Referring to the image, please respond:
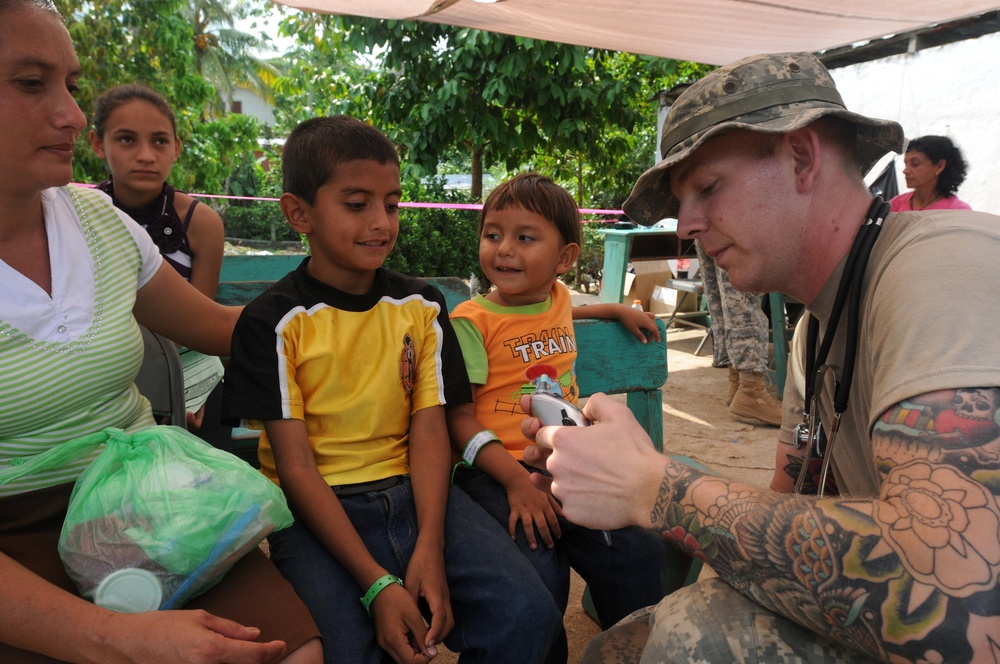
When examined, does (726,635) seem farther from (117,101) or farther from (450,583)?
(117,101)

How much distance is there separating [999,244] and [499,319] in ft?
4.78

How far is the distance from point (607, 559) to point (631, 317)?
2.89 feet

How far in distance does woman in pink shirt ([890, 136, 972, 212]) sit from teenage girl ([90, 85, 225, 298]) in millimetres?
5254

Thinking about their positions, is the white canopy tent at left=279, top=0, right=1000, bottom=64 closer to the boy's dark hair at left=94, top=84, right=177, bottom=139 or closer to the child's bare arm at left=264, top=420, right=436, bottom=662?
the boy's dark hair at left=94, top=84, right=177, bottom=139

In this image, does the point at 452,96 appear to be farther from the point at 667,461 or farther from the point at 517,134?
the point at 667,461

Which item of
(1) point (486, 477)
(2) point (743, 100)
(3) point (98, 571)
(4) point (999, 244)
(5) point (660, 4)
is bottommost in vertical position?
(1) point (486, 477)

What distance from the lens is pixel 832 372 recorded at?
159cm

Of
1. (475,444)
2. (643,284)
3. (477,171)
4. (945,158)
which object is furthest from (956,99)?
(475,444)

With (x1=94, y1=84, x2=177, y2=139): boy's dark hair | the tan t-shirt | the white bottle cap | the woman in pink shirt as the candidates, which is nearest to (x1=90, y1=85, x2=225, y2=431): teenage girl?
(x1=94, y1=84, x2=177, y2=139): boy's dark hair

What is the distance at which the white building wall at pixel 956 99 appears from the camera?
7.81m

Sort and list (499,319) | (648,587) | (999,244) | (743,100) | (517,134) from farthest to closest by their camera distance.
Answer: (517,134)
(499,319)
(648,587)
(743,100)
(999,244)

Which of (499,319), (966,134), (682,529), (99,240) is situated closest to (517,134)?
(966,134)

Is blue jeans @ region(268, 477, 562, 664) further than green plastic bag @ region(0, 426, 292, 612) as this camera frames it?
Yes

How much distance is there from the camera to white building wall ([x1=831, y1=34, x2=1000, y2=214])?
7809mm
